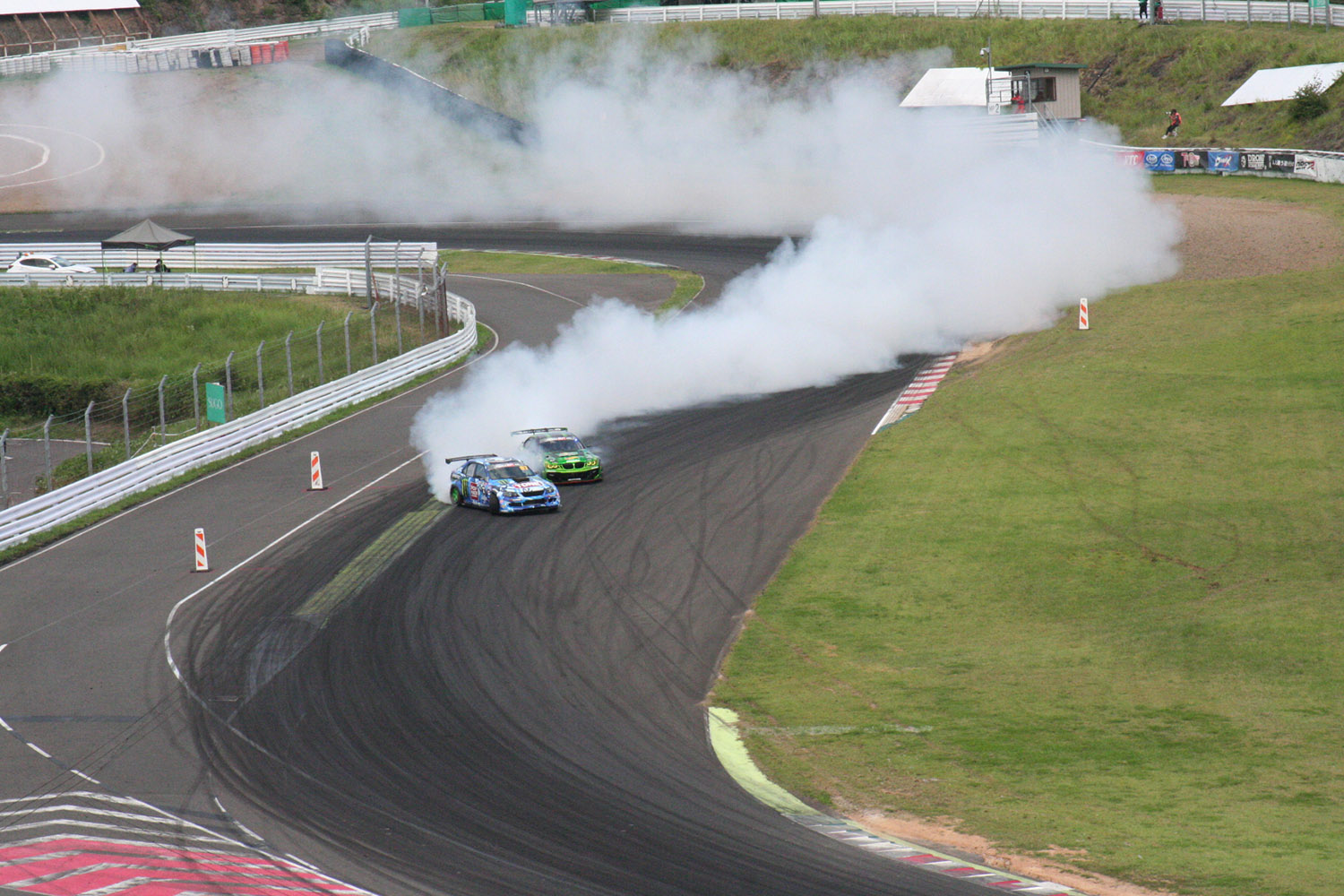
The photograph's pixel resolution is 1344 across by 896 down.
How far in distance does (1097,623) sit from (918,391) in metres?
A: 16.1

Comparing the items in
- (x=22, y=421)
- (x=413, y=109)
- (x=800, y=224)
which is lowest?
(x=22, y=421)

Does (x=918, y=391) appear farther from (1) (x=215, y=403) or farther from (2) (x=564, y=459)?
(1) (x=215, y=403)

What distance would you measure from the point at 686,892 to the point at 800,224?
167 feet

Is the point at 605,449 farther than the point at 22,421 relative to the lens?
No

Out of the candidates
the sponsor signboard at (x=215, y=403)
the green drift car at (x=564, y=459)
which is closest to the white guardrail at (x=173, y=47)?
the sponsor signboard at (x=215, y=403)

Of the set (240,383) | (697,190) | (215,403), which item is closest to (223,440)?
(215,403)

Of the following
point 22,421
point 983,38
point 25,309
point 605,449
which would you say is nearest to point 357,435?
point 605,449

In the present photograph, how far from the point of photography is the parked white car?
58750 millimetres

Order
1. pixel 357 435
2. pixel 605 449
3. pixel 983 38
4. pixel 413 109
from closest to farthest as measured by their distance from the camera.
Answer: pixel 605 449 → pixel 357 435 → pixel 983 38 → pixel 413 109

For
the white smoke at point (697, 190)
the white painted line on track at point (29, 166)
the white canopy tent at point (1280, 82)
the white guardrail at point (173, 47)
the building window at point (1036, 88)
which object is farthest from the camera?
the white guardrail at point (173, 47)

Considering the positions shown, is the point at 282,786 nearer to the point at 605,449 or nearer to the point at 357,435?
the point at 605,449

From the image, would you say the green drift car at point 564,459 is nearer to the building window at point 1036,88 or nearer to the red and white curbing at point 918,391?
the red and white curbing at point 918,391

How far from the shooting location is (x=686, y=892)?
12.9 m

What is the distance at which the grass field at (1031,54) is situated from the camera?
6544 cm
